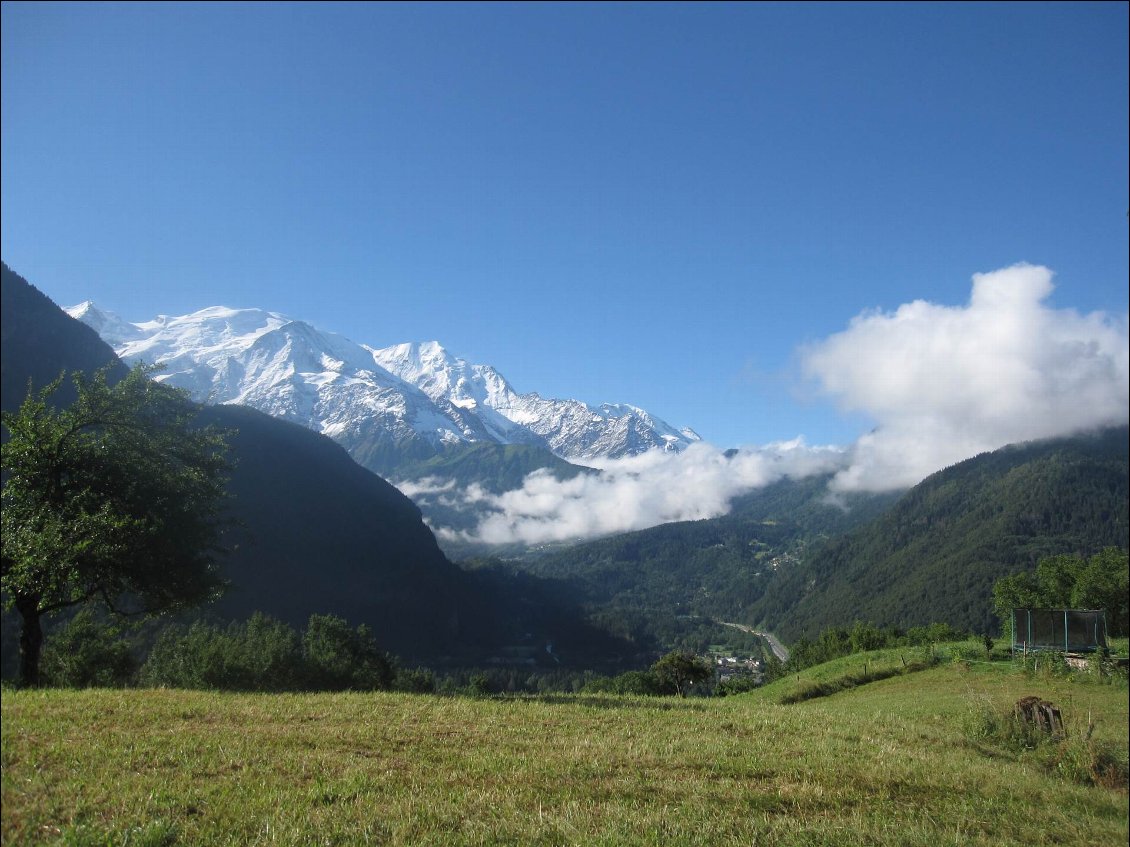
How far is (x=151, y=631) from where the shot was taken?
16212cm

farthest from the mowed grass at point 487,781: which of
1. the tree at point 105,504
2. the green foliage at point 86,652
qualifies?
the green foliage at point 86,652

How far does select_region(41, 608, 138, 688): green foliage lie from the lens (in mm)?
38656

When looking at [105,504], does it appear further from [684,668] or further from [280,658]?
[684,668]

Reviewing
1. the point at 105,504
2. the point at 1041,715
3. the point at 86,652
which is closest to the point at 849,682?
the point at 1041,715

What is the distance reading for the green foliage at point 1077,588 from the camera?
6331cm

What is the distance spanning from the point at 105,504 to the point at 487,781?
16.5m

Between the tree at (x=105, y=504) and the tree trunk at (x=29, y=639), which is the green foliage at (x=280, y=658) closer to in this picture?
the tree trunk at (x=29, y=639)

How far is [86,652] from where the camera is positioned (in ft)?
143

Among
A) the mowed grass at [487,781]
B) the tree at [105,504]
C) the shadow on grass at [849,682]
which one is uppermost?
the tree at [105,504]

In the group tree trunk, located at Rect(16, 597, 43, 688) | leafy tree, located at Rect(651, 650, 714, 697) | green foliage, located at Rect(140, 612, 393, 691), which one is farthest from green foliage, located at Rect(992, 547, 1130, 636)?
tree trunk, located at Rect(16, 597, 43, 688)

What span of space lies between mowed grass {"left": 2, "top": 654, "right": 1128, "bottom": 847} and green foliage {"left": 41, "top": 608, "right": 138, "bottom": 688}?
29031 mm

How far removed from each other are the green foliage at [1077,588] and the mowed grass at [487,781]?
2265 inches

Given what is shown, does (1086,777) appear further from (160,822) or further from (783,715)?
(160,822)

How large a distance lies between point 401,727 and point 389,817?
6.20 meters
